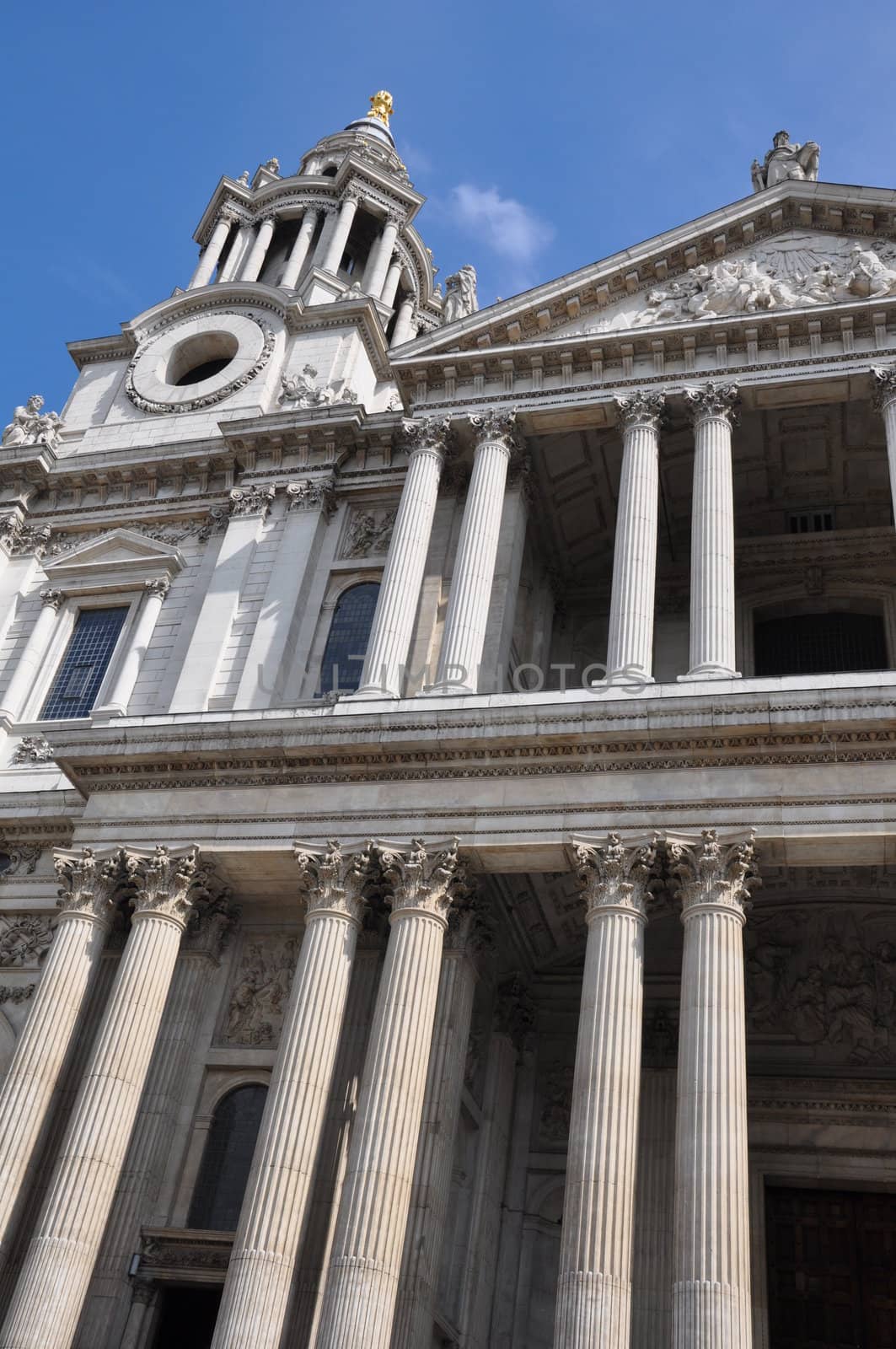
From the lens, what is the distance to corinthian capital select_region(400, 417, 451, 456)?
2544cm

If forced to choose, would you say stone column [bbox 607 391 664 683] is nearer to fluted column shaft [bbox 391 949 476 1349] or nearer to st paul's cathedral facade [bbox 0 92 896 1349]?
st paul's cathedral facade [bbox 0 92 896 1349]

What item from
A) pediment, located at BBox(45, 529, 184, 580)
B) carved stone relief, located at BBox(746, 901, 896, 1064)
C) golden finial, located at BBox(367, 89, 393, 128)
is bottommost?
carved stone relief, located at BBox(746, 901, 896, 1064)

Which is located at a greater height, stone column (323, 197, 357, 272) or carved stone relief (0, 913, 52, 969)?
stone column (323, 197, 357, 272)

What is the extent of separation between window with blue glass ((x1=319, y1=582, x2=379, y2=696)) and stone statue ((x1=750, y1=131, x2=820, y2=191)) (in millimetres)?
11467

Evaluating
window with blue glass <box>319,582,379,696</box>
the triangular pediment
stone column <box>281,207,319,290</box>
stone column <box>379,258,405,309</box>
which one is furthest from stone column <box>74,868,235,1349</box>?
stone column <box>379,258,405,309</box>

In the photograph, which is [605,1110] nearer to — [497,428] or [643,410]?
[643,410]

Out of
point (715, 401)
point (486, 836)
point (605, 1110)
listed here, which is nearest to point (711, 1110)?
point (605, 1110)

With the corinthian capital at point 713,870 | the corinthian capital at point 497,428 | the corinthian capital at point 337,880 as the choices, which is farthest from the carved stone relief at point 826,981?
the corinthian capital at point 497,428

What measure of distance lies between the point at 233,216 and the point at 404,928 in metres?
31.9

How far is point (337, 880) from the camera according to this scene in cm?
1983

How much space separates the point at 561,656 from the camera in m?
28.2

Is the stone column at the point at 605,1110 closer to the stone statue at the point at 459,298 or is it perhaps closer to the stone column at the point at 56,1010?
the stone column at the point at 56,1010

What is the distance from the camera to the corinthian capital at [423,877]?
63.1ft

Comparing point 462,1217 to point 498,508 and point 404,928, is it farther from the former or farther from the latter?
point 498,508
